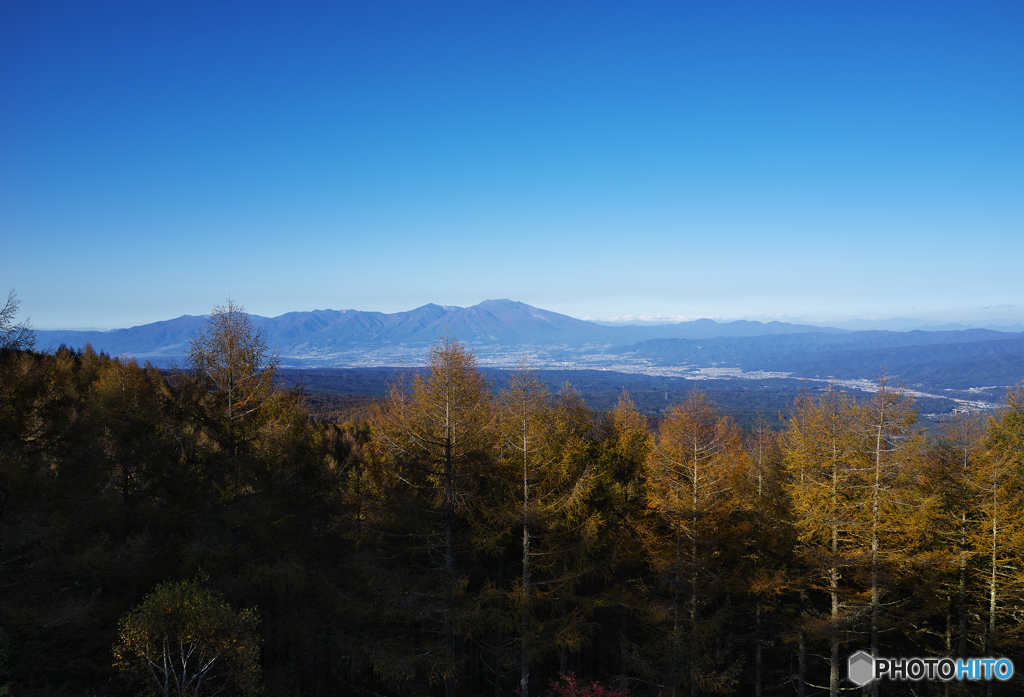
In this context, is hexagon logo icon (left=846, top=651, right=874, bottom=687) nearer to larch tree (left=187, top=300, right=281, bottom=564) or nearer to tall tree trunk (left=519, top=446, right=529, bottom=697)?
tall tree trunk (left=519, top=446, right=529, bottom=697)

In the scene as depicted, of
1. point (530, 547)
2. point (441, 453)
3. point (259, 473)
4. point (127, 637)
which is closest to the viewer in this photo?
point (127, 637)

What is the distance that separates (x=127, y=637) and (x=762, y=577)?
17.0 m

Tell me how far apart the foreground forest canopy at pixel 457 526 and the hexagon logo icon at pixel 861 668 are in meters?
0.91

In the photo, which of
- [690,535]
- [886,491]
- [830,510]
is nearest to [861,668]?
[830,510]

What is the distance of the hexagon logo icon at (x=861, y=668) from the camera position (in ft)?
49.1

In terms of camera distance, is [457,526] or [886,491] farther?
[457,526]

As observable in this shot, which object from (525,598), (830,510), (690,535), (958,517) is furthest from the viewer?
(958,517)

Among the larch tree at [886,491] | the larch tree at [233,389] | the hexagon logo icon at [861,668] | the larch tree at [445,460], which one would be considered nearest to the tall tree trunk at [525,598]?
the larch tree at [445,460]

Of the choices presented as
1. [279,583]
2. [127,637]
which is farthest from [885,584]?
[127,637]

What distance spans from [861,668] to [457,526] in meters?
13.6

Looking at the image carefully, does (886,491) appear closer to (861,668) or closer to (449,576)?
(861,668)

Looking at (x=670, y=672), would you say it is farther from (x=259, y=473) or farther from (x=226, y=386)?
(x=226, y=386)

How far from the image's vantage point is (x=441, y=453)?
13234mm

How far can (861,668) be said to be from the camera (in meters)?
15.5
